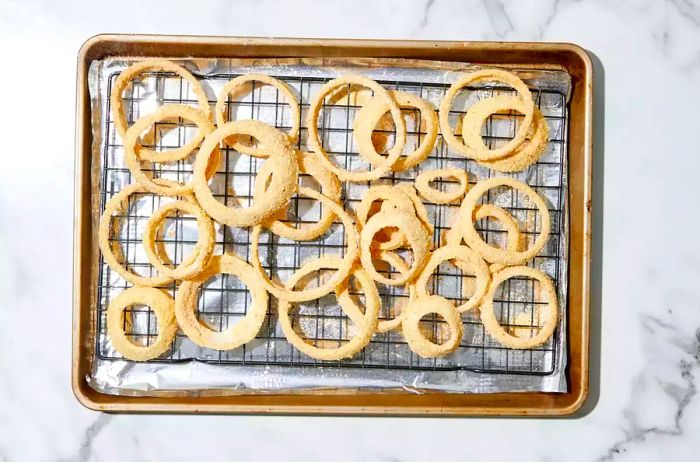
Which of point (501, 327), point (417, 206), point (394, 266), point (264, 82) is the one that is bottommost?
point (501, 327)

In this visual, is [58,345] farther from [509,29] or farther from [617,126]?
[617,126]

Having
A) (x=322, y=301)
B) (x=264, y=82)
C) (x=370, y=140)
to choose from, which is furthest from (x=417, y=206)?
(x=264, y=82)

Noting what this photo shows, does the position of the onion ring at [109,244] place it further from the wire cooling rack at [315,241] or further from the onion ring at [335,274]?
the onion ring at [335,274]

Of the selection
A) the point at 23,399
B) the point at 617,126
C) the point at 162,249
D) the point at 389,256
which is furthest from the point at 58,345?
the point at 617,126

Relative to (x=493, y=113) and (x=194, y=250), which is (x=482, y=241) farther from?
(x=194, y=250)

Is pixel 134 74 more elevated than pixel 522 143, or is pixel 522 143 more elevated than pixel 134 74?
pixel 134 74

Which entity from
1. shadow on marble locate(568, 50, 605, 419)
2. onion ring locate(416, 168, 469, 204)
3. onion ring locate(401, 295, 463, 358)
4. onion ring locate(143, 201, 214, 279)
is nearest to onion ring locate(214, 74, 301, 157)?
onion ring locate(143, 201, 214, 279)
